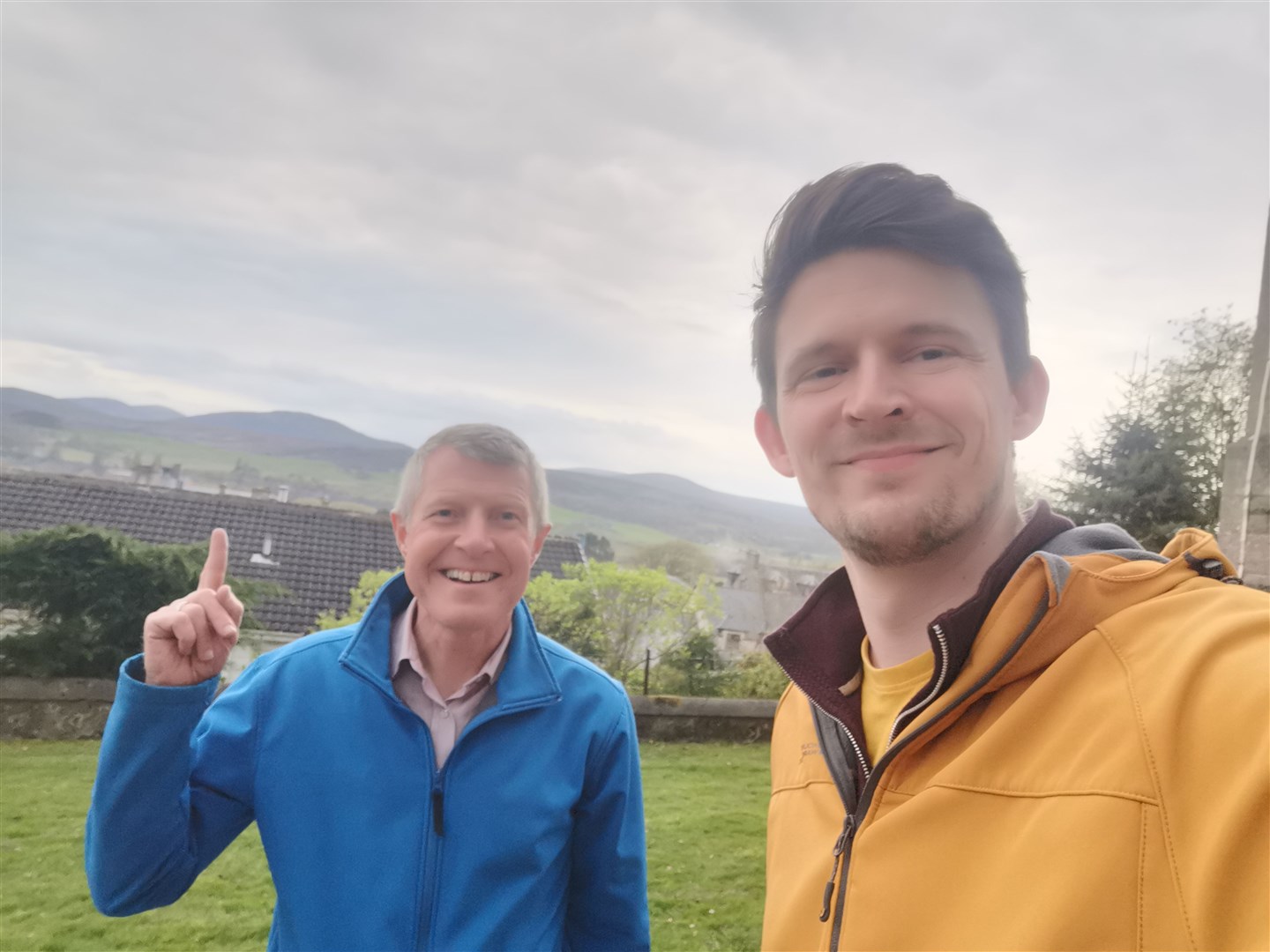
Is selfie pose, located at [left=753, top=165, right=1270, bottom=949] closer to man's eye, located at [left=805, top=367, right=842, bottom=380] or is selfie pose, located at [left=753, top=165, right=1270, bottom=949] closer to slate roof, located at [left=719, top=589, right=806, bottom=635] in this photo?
man's eye, located at [left=805, top=367, right=842, bottom=380]

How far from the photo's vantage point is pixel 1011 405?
5.13 ft

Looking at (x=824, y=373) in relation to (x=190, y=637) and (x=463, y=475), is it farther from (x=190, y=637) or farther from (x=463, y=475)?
(x=190, y=637)

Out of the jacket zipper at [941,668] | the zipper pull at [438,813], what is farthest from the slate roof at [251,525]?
the jacket zipper at [941,668]

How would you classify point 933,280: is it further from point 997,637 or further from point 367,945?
point 367,945

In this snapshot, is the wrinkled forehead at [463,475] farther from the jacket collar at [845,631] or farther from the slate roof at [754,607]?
the slate roof at [754,607]

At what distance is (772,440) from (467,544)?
81 centimetres

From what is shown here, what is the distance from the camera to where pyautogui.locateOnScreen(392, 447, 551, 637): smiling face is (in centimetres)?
200

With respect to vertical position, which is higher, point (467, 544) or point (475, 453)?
point (475, 453)

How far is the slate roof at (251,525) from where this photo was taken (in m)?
17.7

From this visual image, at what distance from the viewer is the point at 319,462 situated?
49.6 metres

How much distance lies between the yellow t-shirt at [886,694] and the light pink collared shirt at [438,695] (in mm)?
934

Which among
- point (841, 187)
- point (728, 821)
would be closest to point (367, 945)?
point (841, 187)

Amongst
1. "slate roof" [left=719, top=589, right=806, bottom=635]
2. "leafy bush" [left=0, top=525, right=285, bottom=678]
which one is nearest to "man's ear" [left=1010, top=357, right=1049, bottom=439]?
"leafy bush" [left=0, top=525, right=285, bottom=678]

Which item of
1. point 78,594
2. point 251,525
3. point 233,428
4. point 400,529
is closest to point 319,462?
point 233,428
